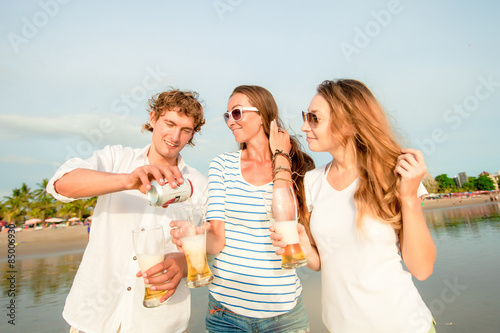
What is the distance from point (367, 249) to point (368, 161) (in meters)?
0.61

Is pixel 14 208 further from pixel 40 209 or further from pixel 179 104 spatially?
pixel 179 104

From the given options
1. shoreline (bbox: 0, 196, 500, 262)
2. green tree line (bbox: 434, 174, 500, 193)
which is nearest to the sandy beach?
shoreline (bbox: 0, 196, 500, 262)

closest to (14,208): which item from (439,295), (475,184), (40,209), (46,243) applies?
(40,209)

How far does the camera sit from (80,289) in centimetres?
242

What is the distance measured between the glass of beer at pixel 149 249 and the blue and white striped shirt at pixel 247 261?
546 mm

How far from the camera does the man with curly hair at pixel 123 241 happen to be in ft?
6.95

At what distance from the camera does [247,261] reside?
2.41 metres

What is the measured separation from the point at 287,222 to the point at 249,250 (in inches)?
19.6

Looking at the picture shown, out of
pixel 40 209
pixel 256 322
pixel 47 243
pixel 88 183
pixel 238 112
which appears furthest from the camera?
pixel 40 209

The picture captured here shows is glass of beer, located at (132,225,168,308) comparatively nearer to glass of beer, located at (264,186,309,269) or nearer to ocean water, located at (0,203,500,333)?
glass of beer, located at (264,186,309,269)

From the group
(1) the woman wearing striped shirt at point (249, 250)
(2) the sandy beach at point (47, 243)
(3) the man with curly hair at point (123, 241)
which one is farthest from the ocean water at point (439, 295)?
(2) the sandy beach at point (47, 243)

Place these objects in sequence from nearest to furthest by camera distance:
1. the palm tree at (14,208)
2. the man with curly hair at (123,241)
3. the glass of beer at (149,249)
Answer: the glass of beer at (149,249), the man with curly hair at (123,241), the palm tree at (14,208)

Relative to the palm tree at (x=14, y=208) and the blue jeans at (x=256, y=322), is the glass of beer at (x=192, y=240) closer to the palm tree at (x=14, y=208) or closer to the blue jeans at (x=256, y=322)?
the blue jeans at (x=256, y=322)

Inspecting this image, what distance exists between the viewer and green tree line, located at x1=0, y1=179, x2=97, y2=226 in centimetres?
4506
